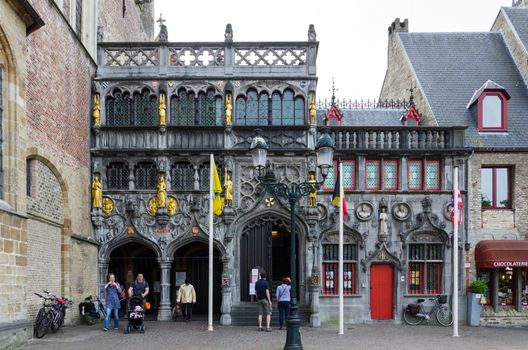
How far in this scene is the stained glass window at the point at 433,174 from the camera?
23.3 meters

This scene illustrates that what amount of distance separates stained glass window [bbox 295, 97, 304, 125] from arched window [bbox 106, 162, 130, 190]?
21.2ft

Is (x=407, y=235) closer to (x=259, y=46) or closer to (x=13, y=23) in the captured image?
(x=259, y=46)

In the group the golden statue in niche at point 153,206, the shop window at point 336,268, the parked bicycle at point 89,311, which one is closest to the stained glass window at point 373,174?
the shop window at point 336,268

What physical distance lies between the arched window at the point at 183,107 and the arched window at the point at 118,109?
1673 mm

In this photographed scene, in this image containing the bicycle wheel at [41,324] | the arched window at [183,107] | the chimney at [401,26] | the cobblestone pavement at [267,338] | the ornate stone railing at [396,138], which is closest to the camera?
the cobblestone pavement at [267,338]

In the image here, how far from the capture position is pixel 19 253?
14.4m

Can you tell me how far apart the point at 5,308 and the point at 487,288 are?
16708 millimetres

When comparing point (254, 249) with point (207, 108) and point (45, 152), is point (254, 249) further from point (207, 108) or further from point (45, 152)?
point (45, 152)

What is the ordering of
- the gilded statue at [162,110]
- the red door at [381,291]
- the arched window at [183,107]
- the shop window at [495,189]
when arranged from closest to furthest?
the gilded statue at [162,110] < the red door at [381,291] < the arched window at [183,107] < the shop window at [495,189]

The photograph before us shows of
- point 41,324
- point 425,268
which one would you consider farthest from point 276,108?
point 41,324

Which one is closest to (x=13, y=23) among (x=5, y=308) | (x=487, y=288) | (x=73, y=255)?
(x=5, y=308)

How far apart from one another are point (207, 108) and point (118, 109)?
10.7 ft

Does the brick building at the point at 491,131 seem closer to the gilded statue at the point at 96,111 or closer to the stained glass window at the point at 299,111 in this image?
the stained glass window at the point at 299,111

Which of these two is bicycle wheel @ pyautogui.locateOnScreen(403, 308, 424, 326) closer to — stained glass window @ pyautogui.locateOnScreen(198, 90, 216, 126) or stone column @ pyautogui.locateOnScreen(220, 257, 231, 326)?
stone column @ pyautogui.locateOnScreen(220, 257, 231, 326)
